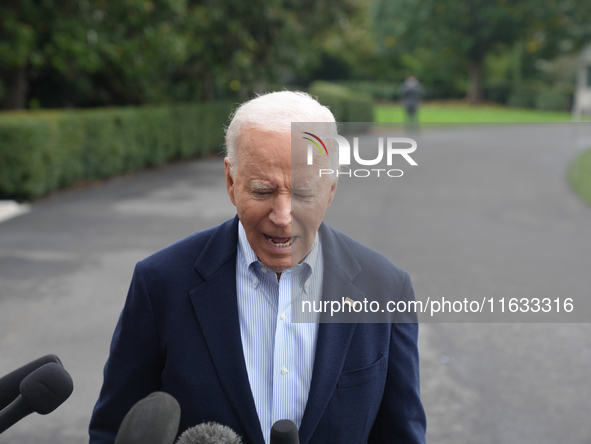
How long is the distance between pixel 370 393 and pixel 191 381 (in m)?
0.48

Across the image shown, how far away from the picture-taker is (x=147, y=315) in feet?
5.59

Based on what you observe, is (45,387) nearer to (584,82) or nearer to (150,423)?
(150,423)

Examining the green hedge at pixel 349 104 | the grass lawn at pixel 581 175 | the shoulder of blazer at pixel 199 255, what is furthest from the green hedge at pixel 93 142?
the shoulder of blazer at pixel 199 255

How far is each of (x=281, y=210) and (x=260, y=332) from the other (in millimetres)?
366

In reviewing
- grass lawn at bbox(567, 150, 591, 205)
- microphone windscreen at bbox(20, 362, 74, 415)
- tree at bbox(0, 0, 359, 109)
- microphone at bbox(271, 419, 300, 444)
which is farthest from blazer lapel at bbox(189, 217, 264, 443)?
tree at bbox(0, 0, 359, 109)

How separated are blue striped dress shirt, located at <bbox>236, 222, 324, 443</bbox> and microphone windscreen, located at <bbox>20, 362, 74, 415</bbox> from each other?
0.53m

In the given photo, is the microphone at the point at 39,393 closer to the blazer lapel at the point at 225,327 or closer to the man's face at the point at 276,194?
the blazer lapel at the point at 225,327

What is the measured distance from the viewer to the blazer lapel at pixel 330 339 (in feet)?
5.43

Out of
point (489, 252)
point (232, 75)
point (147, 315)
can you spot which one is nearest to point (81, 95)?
point (232, 75)

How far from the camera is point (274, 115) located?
4.93 feet

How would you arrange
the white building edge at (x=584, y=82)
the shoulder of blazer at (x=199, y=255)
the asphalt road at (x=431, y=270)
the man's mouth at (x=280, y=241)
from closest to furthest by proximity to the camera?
1. the man's mouth at (x=280, y=241)
2. the shoulder of blazer at (x=199, y=255)
3. the asphalt road at (x=431, y=270)
4. the white building edge at (x=584, y=82)

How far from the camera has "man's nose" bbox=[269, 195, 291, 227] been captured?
153cm

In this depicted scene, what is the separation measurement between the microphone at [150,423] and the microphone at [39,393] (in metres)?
0.36

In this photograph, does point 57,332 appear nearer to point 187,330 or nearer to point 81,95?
point 187,330
